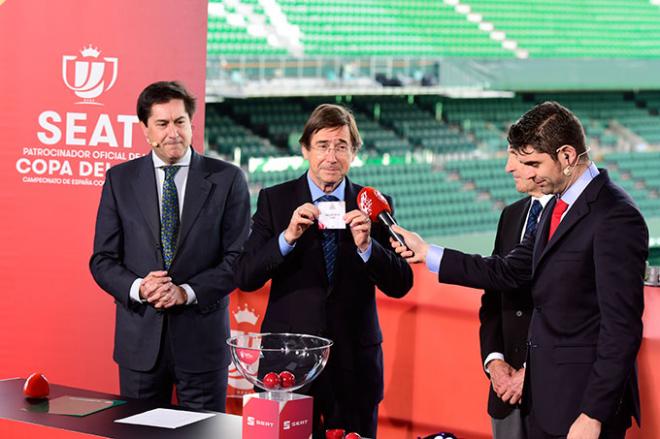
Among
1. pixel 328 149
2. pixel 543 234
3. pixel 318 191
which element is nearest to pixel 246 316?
pixel 318 191

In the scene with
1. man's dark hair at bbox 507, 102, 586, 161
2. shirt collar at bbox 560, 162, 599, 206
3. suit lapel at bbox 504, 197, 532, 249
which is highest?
man's dark hair at bbox 507, 102, 586, 161

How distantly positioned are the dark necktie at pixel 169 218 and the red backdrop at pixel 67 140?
647 millimetres

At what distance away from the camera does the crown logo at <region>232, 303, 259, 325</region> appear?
175 inches

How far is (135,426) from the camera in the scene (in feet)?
8.10

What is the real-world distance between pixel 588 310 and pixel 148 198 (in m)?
1.55

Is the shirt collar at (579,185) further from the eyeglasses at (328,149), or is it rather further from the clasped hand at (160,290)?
the clasped hand at (160,290)

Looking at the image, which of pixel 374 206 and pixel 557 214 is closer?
pixel 557 214

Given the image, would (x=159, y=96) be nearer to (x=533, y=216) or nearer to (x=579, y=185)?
(x=533, y=216)

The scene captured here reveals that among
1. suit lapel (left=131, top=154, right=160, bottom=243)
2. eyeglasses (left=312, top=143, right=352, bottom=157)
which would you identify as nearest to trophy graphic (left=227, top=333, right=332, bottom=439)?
eyeglasses (left=312, top=143, right=352, bottom=157)

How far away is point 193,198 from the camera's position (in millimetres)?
3238

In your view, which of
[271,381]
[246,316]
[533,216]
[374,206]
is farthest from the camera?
[246,316]

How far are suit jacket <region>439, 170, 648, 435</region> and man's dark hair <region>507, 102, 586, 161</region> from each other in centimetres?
12

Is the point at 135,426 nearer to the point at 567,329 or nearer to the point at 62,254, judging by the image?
the point at 567,329

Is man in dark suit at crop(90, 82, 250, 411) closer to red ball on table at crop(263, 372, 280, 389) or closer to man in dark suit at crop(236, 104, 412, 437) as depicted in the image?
man in dark suit at crop(236, 104, 412, 437)
